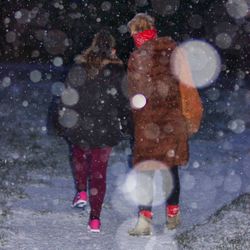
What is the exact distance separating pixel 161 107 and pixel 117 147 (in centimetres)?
425

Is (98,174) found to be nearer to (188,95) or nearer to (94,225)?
(94,225)

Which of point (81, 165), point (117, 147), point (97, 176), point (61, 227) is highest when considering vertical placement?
point (117, 147)

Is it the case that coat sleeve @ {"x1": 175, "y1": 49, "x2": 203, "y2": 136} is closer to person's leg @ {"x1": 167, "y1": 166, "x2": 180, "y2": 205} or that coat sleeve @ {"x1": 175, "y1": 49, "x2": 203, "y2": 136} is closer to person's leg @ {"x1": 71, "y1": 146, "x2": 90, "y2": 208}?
person's leg @ {"x1": 167, "y1": 166, "x2": 180, "y2": 205}

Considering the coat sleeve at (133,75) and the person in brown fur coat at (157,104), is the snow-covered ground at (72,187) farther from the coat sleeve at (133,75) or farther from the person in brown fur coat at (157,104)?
the coat sleeve at (133,75)

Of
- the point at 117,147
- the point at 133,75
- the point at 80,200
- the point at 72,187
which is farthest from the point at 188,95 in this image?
the point at 117,147

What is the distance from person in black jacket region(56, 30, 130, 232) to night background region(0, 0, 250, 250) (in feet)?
2.46

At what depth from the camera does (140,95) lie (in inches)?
184

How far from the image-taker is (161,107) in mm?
4730

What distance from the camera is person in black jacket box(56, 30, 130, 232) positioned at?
15.4 ft

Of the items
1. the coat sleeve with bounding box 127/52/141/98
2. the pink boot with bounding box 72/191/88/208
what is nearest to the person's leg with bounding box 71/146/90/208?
the pink boot with bounding box 72/191/88/208

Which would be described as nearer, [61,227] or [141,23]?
[141,23]

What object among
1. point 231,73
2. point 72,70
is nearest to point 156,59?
point 72,70

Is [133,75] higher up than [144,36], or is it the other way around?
[144,36]

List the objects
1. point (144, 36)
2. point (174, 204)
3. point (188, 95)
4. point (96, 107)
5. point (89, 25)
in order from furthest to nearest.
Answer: point (89, 25) < point (174, 204) < point (96, 107) < point (188, 95) < point (144, 36)
